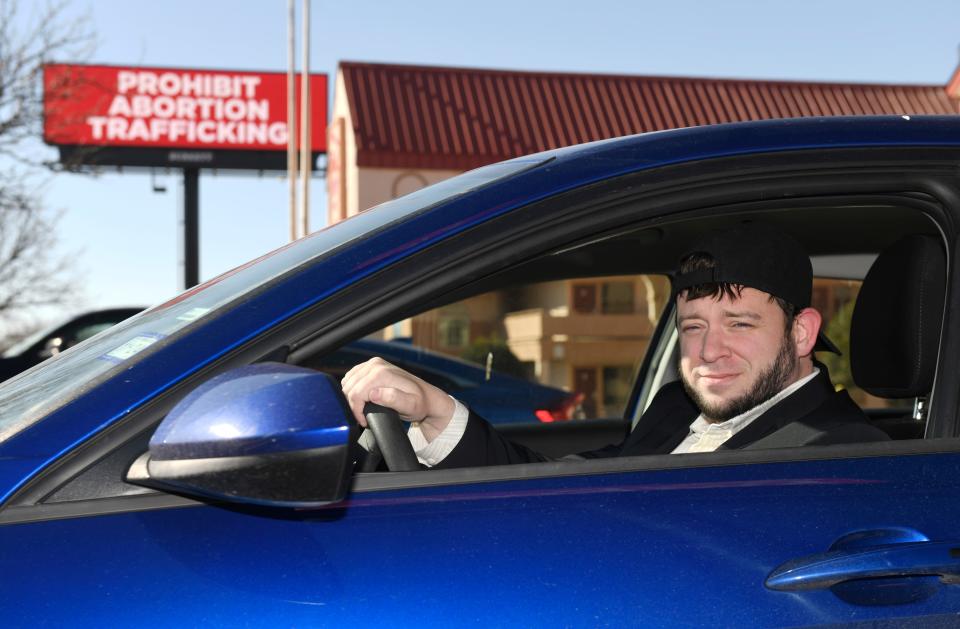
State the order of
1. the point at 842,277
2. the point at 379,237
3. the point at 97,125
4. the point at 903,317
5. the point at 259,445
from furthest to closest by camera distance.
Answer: the point at 97,125 < the point at 842,277 < the point at 903,317 < the point at 379,237 < the point at 259,445

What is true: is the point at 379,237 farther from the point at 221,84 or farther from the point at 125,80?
the point at 221,84

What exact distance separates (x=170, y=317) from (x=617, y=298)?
3.63 m

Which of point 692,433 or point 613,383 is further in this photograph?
point 613,383

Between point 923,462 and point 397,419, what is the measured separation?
78cm

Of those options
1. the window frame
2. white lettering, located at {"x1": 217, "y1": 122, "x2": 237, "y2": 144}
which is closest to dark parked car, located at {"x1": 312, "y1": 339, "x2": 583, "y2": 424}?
the window frame

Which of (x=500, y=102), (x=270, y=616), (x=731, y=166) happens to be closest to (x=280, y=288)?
(x=270, y=616)

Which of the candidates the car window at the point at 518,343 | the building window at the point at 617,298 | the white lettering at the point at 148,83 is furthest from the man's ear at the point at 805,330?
the white lettering at the point at 148,83

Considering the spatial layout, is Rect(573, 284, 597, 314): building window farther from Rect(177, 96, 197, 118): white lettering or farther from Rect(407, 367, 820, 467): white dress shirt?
Rect(177, 96, 197, 118): white lettering

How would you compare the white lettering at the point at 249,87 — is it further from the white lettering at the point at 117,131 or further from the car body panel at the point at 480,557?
the car body panel at the point at 480,557

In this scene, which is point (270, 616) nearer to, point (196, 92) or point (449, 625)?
point (449, 625)

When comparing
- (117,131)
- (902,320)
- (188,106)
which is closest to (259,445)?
(902,320)

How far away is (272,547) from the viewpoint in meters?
1.44

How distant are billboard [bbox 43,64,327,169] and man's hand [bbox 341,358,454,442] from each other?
117 feet

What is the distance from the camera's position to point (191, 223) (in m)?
39.2
